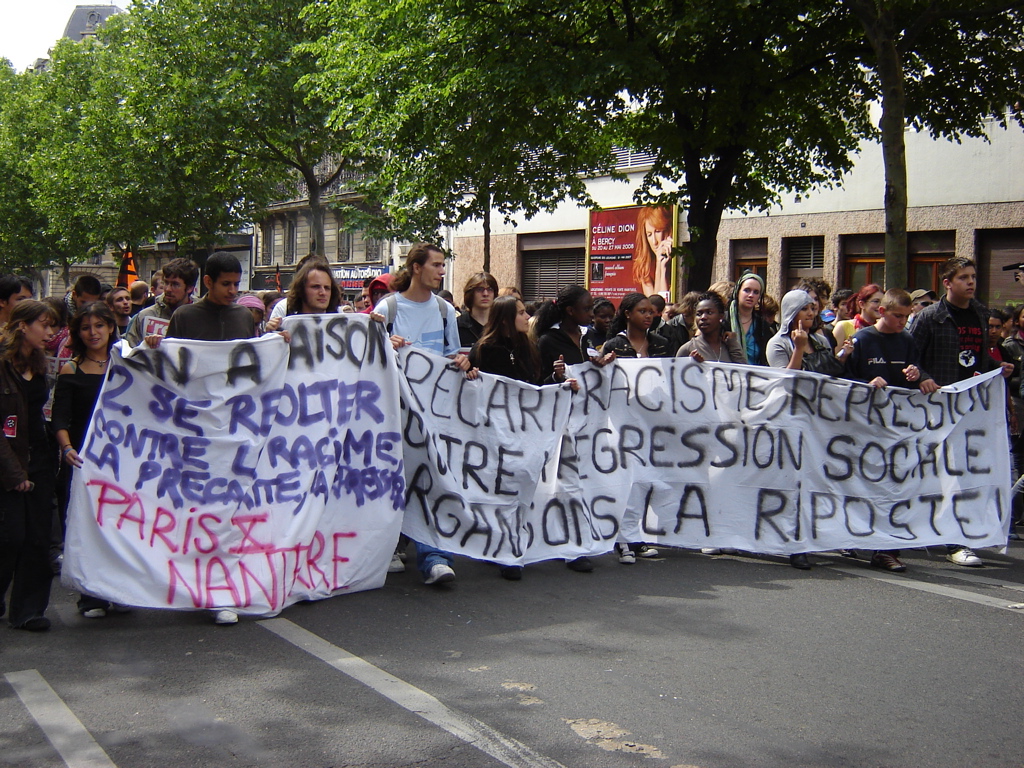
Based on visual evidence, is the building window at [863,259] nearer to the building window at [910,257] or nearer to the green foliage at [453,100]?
the building window at [910,257]

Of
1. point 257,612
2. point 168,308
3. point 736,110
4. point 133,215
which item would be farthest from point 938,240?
point 133,215

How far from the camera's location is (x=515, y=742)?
12.6 ft

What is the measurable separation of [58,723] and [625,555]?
376 centimetres

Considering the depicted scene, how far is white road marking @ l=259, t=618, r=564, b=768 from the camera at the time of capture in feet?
12.3

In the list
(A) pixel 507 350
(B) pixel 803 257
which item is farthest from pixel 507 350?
(B) pixel 803 257

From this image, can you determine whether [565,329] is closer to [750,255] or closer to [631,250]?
[750,255]

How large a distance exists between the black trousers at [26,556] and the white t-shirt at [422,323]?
2292 millimetres

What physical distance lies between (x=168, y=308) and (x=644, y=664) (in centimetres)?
449

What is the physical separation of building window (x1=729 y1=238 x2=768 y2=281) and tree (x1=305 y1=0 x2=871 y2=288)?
6.10 metres

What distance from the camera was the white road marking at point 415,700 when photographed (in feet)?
12.3

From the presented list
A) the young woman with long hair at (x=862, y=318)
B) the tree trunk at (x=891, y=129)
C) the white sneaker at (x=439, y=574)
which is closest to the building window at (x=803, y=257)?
the tree trunk at (x=891, y=129)

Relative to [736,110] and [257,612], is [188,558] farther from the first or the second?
[736,110]

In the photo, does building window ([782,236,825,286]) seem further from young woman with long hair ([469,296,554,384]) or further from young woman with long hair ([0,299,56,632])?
young woman with long hair ([0,299,56,632])

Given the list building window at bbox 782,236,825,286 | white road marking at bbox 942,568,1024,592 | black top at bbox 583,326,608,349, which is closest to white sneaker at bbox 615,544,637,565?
white road marking at bbox 942,568,1024,592
